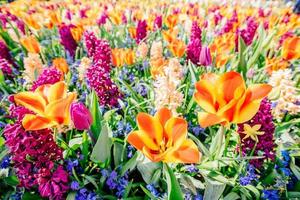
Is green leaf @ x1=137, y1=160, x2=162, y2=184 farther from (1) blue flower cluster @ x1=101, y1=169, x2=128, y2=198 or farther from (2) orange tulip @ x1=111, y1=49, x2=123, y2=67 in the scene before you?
(2) orange tulip @ x1=111, y1=49, x2=123, y2=67

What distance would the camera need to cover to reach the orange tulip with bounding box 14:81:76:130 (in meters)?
1.09

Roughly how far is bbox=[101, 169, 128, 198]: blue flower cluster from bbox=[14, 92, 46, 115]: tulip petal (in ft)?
1.46

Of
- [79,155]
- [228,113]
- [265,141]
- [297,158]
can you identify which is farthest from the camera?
[297,158]

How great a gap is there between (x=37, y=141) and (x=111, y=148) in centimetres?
47

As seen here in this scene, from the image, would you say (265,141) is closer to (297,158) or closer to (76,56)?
(297,158)

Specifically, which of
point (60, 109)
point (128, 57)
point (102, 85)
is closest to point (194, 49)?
point (128, 57)

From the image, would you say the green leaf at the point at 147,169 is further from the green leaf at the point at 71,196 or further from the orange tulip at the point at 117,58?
the orange tulip at the point at 117,58

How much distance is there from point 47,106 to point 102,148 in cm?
38

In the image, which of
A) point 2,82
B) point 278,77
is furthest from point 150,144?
point 2,82

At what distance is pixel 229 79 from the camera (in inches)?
44.4

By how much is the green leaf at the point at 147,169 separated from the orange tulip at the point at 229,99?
1.44ft

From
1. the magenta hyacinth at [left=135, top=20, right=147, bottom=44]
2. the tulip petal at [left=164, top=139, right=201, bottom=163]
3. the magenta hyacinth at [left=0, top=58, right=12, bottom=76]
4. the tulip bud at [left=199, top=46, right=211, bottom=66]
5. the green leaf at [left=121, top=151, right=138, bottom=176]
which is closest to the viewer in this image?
the tulip petal at [left=164, top=139, right=201, bottom=163]

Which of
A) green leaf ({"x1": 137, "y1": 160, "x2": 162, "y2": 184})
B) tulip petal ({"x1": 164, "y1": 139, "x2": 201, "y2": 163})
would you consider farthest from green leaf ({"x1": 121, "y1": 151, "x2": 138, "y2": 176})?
tulip petal ({"x1": 164, "y1": 139, "x2": 201, "y2": 163})

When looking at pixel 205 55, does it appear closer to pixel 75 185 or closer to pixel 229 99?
pixel 229 99
